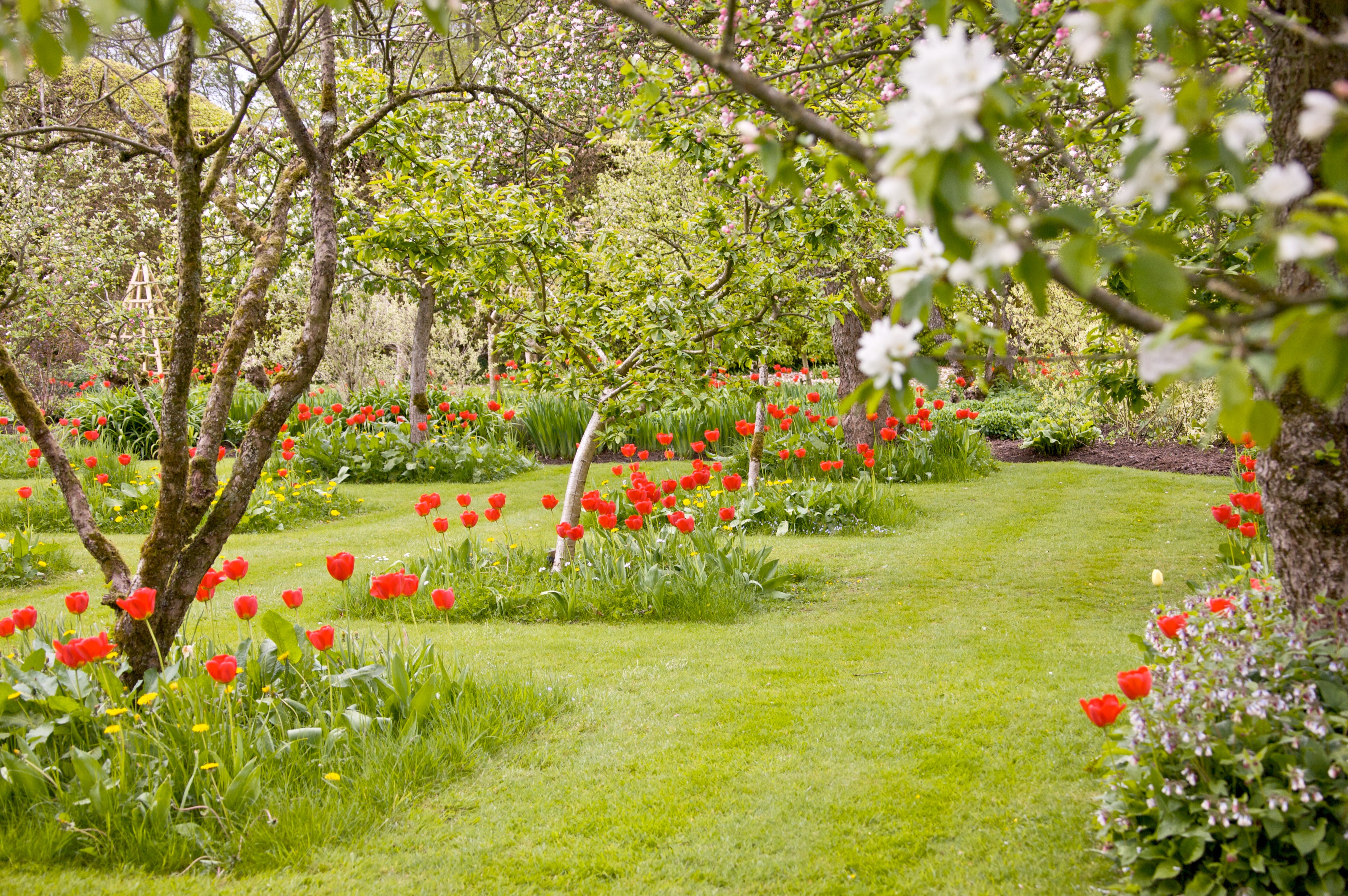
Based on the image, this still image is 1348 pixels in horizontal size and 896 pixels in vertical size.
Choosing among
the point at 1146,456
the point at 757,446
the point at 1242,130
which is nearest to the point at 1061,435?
the point at 1146,456

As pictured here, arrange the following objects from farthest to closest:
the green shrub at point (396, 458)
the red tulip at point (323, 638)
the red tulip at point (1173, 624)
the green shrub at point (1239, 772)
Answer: the green shrub at point (396, 458) → the red tulip at point (323, 638) → the red tulip at point (1173, 624) → the green shrub at point (1239, 772)

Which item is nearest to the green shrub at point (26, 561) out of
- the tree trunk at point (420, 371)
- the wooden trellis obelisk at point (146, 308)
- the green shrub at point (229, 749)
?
the wooden trellis obelisk at point (146, 308)

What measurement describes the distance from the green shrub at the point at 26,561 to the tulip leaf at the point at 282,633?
13.6 ft

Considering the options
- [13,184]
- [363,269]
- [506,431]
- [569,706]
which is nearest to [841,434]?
[506,431]

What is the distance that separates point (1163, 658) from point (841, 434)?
6703mm

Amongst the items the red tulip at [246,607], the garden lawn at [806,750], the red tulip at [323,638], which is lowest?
the garden lawn at [806,750]

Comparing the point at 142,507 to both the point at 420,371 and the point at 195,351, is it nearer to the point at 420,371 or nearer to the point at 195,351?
the point at 420,371

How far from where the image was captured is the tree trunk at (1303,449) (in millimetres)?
2494

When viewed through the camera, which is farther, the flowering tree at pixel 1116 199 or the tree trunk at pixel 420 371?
the tree trunk at pixel 420 371

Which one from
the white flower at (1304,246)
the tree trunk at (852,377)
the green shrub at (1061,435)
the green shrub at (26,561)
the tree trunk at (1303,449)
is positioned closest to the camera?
the white flower at (1304,246)

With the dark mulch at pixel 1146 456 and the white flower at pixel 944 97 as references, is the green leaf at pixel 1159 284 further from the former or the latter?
the dark mulch at pixel 1146 456

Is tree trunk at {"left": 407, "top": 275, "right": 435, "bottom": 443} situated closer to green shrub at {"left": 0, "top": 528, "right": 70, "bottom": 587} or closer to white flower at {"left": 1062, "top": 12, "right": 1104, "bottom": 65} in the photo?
green shrub at {"left": 0, "top": 528, "right": 70, "bottom": 587}

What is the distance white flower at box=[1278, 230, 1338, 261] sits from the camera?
903mm

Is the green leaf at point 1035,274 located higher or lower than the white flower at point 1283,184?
lower
